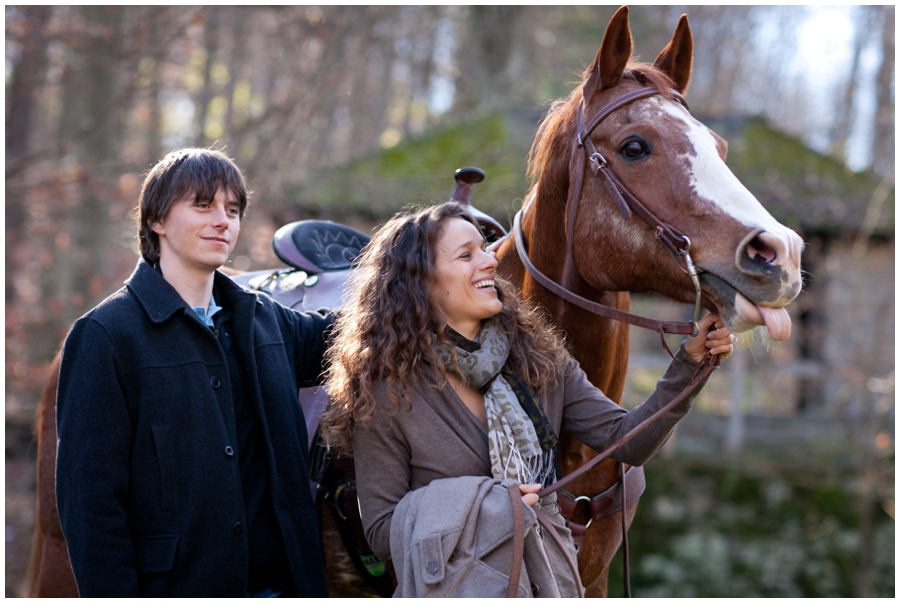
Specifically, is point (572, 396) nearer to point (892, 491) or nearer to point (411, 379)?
point (411, 379)

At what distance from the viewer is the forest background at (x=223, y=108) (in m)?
7.26

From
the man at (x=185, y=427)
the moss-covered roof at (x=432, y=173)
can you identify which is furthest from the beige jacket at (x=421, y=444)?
the moss-covered roof at (x=432, y=173)

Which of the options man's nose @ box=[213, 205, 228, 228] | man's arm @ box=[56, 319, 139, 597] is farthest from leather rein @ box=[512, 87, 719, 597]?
man's arm @ box=[56, 319, 139, 597]

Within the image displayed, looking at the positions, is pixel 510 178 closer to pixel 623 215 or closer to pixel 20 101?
pixel 20 101

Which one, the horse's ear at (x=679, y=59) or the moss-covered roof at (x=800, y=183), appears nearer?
the horse's ear at (x=679, y=59)

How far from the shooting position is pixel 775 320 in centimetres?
184

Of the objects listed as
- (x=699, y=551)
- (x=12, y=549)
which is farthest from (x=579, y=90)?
(x=12, y=549)

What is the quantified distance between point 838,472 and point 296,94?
22.9ft

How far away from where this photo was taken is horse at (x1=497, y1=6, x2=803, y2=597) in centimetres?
189

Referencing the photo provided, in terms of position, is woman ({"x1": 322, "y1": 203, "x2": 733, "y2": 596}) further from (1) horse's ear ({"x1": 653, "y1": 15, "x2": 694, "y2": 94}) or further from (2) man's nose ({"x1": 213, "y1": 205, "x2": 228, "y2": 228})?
(1) horse's ear ({"x1": 653, "y1": 15, "x2": 694, "y2": 94})

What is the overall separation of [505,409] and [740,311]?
0.63 meters

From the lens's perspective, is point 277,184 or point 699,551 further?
point 277,184

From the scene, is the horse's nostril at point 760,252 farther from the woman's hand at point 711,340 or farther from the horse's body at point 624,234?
the woman's hand at point 711,340

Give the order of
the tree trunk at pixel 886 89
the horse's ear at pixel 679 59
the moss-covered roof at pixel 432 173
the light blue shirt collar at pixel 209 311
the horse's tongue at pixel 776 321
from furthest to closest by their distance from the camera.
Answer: the tree trunk at pixel 886 89 < the moss-covered roof at pixel 432 173 < the horse's ear at pixel 679 59 < the light blue shirt collar at pixel 209 311 < the horse's tongue at pixel 776 321
